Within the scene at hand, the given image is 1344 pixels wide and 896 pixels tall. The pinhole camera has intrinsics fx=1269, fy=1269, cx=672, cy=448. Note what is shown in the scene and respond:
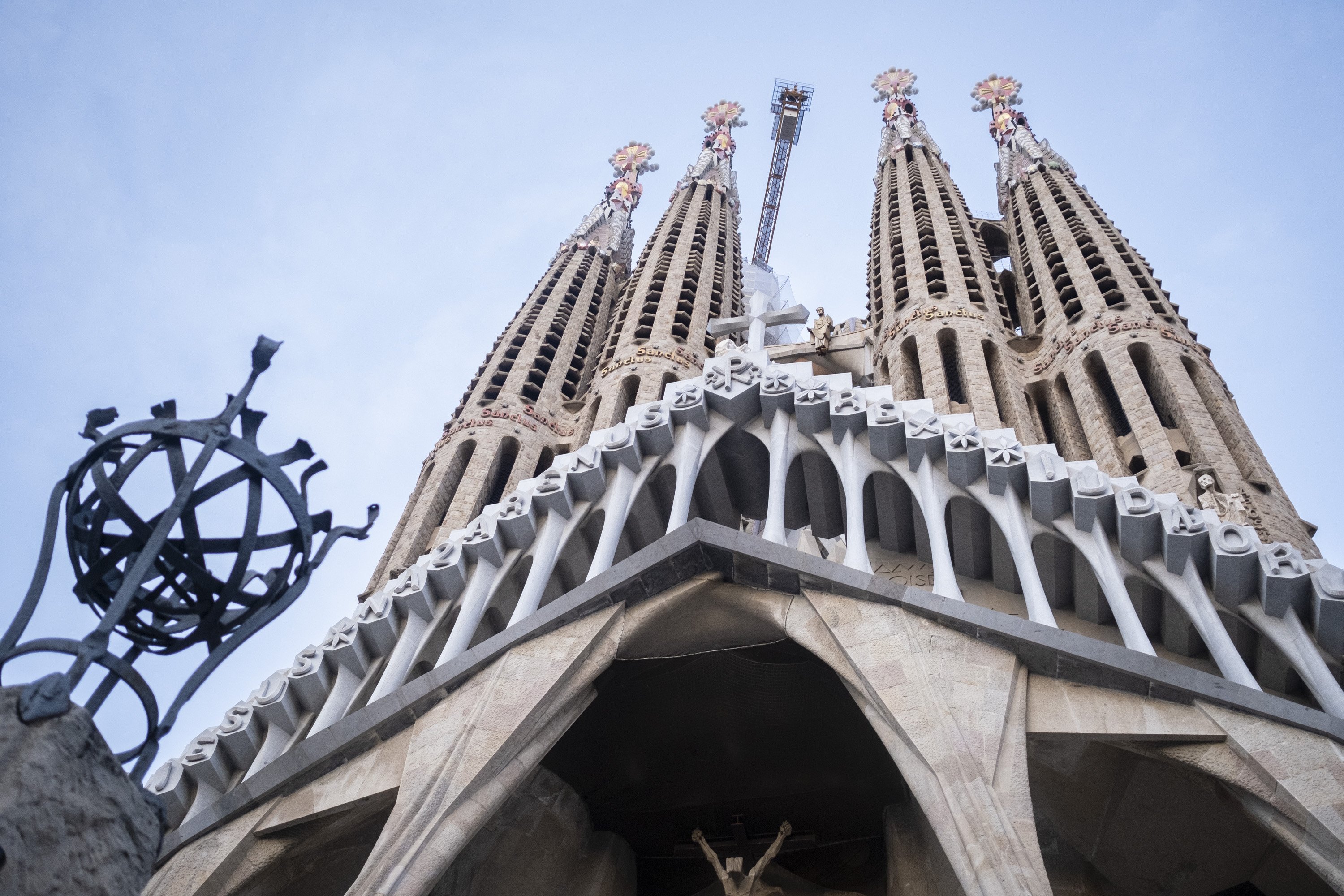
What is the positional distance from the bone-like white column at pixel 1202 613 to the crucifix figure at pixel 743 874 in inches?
153

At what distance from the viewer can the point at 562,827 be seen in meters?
12.0

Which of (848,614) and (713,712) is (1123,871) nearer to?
(848,614)

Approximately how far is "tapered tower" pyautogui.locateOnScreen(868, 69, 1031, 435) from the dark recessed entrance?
8.66 metres

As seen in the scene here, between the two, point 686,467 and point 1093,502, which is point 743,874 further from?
point 1093,502

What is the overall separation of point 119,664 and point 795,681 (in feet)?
25.4

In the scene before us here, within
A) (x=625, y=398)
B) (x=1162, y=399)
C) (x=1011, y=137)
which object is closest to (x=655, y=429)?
(x=1162, y=399)

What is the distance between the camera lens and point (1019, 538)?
10633mm

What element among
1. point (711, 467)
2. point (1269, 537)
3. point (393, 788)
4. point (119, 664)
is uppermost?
point (1269, 537)

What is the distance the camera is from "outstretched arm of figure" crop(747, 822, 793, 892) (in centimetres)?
1086

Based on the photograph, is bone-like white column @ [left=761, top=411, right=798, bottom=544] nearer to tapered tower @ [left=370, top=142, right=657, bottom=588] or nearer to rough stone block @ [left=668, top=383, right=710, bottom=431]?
rough stone block @ [left=668, top=383, right=710, bottom=431]

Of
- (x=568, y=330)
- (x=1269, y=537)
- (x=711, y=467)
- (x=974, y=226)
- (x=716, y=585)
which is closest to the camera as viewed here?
(x=716, y=585)

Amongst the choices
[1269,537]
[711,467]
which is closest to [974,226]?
[1269,537]

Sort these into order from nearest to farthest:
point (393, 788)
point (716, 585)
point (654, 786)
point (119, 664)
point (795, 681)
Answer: point (119, 664) → point (393, 788) → point (716, 585) → point (795, 681) → point (654, 786)

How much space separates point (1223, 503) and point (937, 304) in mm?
10996
